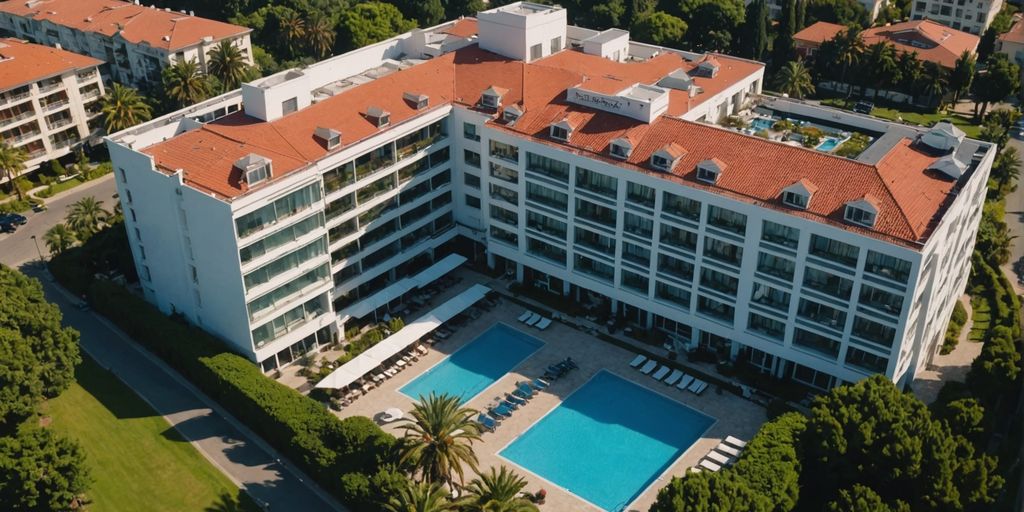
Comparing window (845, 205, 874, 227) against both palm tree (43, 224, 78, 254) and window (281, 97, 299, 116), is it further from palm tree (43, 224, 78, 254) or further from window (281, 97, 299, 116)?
palm tree (43, 224, 78, 254)

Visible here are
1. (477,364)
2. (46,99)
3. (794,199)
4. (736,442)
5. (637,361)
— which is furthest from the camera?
(46,99)

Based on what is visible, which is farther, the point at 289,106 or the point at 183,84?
the point at 183,84

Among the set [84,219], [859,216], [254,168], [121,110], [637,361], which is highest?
[254,168]

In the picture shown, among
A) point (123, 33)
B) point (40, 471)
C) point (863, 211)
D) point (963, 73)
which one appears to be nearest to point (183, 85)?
point (123, 33)

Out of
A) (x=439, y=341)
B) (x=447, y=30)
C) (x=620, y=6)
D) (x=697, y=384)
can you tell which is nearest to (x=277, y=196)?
(x=439, y=341)

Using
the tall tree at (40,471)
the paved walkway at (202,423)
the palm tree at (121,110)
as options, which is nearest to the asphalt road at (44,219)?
the palm tree at (121,110)

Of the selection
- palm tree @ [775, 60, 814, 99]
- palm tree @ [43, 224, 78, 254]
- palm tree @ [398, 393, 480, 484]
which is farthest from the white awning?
palm tree @ [775, 60, 814, 99]

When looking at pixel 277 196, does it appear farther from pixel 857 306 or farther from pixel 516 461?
pixel 857 306

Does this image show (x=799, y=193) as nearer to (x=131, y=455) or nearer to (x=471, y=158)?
(x=471, y=158)
